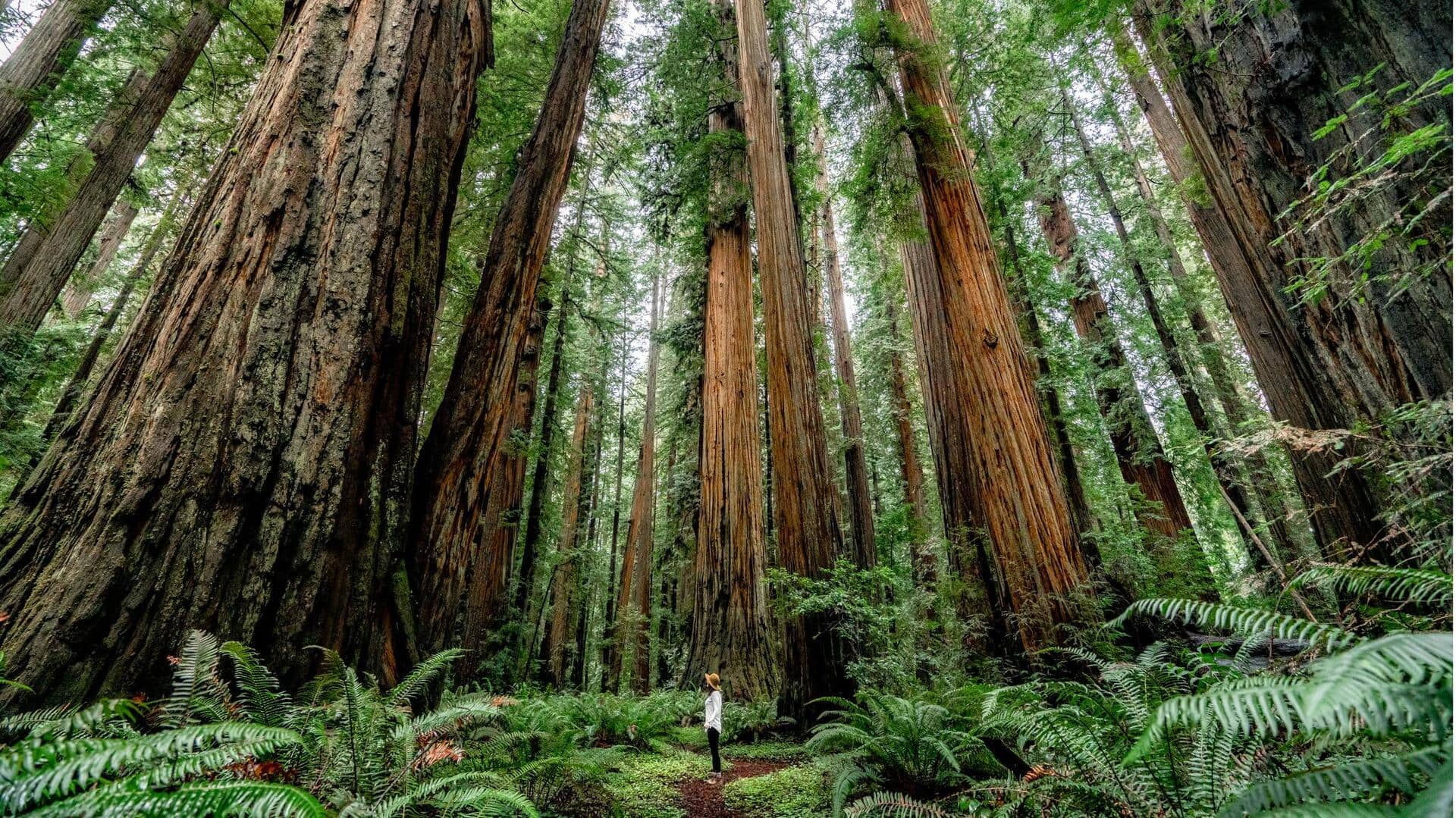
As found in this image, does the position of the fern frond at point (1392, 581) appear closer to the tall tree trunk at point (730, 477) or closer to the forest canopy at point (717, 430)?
the forest canopy at point (717, 430)

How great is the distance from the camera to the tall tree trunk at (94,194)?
22.2ft

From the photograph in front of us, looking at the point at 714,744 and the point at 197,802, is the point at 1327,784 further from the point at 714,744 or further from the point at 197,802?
the point at 714,744

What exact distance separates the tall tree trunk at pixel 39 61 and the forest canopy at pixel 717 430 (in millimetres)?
60

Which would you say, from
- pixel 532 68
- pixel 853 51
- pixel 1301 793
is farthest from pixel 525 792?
pixel 532 68

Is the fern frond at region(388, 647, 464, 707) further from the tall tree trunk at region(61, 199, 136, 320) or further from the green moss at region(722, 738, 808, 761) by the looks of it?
the tall tree trunk at region(61, 199, 136, 320)

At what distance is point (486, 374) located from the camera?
12.5 feet

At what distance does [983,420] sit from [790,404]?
197 cm

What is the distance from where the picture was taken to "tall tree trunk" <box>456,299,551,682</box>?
22.7 ft

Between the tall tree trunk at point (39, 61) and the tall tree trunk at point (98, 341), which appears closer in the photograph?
the tall tree trunk at point (39, 61)

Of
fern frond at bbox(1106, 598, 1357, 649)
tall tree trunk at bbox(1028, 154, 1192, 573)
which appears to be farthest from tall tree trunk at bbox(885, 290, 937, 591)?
fern frond at bbox(1106, 598, 1357, 649)

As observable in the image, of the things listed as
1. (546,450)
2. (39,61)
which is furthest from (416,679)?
(39,61)

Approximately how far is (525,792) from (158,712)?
4.53 feet

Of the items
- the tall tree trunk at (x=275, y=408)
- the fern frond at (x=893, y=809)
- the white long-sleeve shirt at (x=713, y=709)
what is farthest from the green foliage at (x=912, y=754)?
the tall tree trunk at (x=275, y=408)

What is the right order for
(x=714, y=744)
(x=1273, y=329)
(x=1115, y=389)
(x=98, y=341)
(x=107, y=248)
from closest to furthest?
(x=714, y=744) < (x=1273, y=329) < (x=98, y=341) < (x=1115, y=389) < (x=107, y=248)
